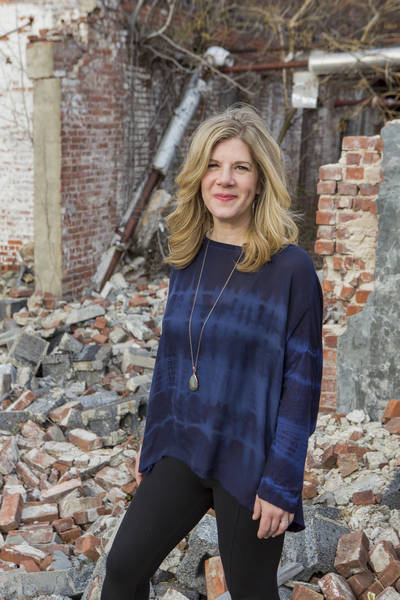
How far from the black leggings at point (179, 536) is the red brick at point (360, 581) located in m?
0.96

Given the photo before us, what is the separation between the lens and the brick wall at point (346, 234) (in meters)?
4.39

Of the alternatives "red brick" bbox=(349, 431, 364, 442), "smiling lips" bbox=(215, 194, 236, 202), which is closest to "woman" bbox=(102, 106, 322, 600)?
"smiling lips" bbox=(215, 194, 236, 202)

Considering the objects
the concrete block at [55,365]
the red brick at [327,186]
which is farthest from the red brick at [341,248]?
the concrete block at [55,365]

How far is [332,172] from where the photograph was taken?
14.8 ft

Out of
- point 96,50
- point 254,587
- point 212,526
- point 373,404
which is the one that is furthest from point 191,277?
point 96,50

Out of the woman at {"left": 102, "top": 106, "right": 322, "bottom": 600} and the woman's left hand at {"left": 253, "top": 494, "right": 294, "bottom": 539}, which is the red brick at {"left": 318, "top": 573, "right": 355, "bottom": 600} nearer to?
the woman at {"left": 102, "top": 106, "right": 322, "bottom": 600}

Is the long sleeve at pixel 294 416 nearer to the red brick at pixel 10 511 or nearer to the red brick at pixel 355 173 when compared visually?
the red brick at pixel 10 511

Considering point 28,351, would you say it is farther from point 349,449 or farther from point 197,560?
point 197,560

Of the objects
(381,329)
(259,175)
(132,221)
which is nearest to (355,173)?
(381,329)

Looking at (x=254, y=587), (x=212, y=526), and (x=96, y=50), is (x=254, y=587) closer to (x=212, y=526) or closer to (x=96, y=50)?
(x=212, y=526)

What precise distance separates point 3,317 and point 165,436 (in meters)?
5.80

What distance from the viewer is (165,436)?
2107 mm

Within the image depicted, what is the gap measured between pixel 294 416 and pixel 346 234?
9.59ft

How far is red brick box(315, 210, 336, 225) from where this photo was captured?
15.0ft
